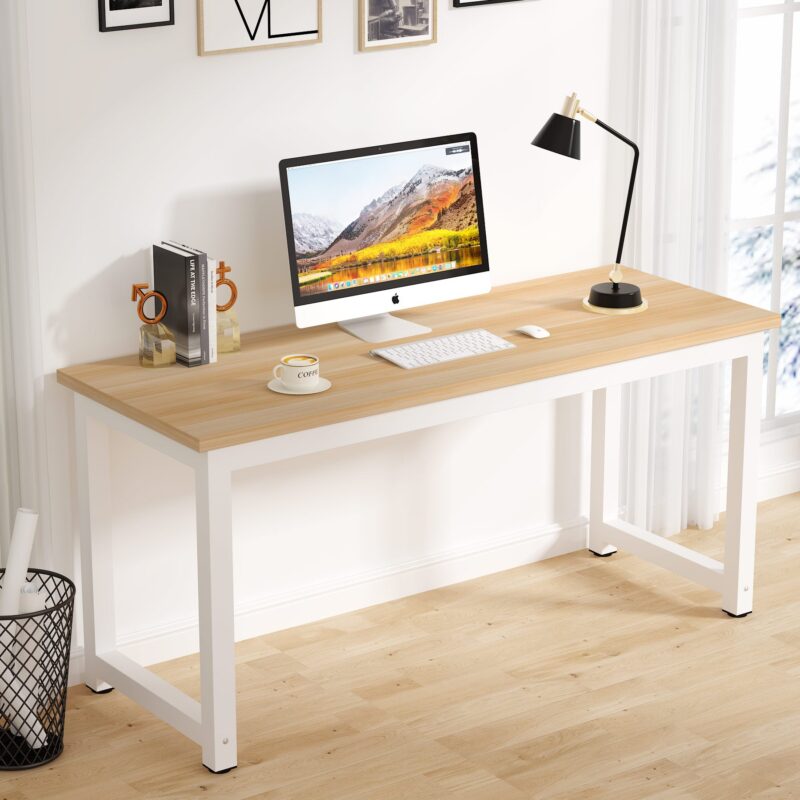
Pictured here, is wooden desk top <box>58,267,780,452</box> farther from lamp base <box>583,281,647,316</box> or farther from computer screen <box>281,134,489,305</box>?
computer screen <box>281,134,489,305</box>

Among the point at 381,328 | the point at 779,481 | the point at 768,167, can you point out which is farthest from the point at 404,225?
the point at 779,481

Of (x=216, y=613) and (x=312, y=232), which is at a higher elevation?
(x=312, y=232)

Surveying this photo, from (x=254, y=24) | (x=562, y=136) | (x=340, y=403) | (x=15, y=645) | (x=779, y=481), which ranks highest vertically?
(x=254, y=24)

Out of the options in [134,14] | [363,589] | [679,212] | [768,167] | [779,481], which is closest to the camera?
[134,14]

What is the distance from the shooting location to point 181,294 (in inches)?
124

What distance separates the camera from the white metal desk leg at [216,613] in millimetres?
2873

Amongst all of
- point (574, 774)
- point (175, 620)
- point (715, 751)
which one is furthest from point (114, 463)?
point (715, 751)

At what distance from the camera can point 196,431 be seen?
284 centimetres

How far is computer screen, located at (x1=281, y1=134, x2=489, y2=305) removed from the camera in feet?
10.8

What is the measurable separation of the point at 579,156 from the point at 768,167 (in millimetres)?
1061

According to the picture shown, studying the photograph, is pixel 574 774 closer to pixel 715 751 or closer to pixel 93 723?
pixel 715 751

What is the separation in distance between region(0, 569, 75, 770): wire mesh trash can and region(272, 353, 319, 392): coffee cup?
633 mm

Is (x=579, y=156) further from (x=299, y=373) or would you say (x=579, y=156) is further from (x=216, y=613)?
(x=216, y=613)

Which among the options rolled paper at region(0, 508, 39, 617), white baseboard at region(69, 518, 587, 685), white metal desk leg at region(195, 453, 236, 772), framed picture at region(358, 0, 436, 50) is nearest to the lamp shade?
framed picture at region(358, 0, 436, 50)
